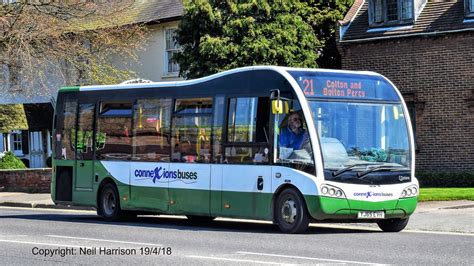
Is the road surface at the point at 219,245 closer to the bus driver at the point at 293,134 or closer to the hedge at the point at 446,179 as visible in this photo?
the bus driver at the point at 293,134

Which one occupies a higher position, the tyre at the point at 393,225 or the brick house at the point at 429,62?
the brick house at the point at 429,62

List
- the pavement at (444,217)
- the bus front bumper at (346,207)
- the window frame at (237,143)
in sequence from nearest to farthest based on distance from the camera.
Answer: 1. the bus front bumper at (346,207)
2. the window frame at (237,143)
3. the pavement at (444,217)

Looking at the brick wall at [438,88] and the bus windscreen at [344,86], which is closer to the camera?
the bus windscreen at [344,86]

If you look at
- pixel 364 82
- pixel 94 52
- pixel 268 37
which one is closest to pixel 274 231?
pixel 364 82

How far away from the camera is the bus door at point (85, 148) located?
18.8 meters

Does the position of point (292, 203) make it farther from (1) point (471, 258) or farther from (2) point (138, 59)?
(2) point (138, 59)

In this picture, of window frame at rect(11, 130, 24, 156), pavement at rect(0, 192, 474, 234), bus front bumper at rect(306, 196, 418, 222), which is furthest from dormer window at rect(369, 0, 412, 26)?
window frame at rect(11, 130, 24, 156)

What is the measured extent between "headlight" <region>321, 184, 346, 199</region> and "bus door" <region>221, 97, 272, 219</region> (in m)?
1.22

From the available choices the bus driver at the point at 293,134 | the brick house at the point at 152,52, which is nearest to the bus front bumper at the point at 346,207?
the bus driver at the point at 293,134

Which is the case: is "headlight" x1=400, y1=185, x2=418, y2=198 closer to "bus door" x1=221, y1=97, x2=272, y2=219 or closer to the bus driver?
the bus driver

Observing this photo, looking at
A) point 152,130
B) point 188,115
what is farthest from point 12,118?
point 188,115

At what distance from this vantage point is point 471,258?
10883 mm

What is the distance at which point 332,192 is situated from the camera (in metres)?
13.9

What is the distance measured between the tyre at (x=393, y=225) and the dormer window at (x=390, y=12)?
11.9m
